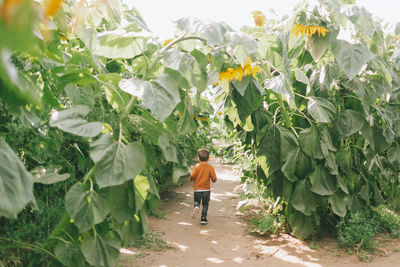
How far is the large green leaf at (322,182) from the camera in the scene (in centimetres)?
308

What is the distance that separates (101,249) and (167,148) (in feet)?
2.01

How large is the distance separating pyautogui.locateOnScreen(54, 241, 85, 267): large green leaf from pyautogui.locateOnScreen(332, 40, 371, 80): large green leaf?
2225 mm

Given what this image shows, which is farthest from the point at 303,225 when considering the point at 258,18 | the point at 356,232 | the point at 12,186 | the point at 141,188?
the point at 12,186

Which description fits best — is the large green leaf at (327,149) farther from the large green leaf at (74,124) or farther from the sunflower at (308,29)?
the large green leaf at (74,124)

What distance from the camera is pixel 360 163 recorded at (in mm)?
3539

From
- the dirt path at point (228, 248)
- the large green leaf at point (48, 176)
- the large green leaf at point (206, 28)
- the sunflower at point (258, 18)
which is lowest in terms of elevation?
the dirt path at point (228, 248)

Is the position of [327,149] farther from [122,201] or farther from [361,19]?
[122,201]

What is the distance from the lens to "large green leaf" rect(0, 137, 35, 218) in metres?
1.04

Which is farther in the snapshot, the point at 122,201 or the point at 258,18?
the point at 258,18

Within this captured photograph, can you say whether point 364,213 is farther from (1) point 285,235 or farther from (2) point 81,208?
(2) point 81,208

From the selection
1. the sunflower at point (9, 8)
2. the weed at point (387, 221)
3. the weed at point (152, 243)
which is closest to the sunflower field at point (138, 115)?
the sunflower at point (9, 8)

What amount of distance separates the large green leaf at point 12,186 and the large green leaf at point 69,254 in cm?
60

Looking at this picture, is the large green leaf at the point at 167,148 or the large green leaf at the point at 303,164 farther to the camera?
the large green leaf at the point at 303,164

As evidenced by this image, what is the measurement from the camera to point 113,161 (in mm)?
1489
